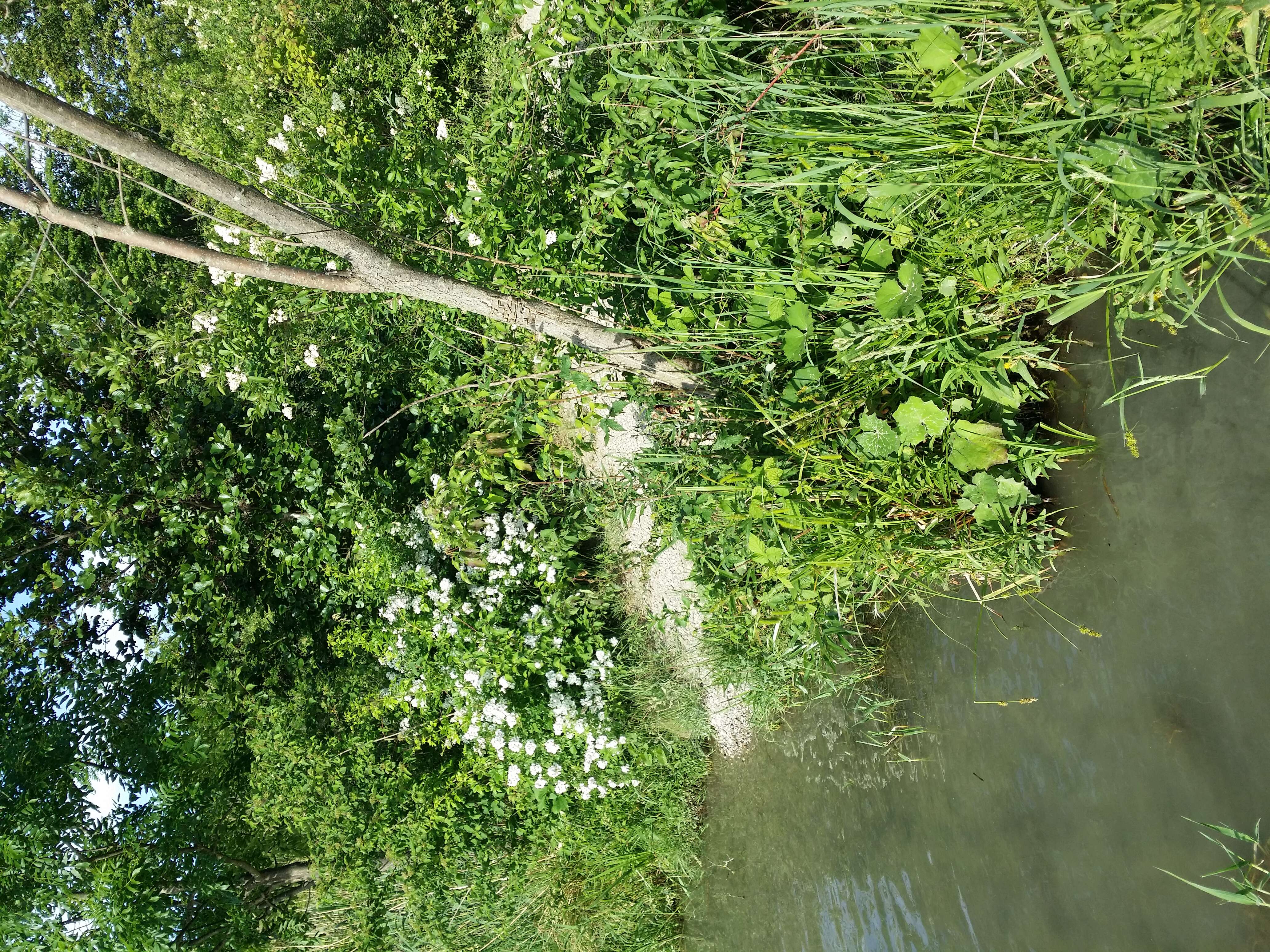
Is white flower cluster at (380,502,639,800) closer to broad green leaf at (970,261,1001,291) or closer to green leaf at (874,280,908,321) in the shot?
green leaf at (874,280,908,321)

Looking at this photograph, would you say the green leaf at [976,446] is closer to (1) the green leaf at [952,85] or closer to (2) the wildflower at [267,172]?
(1) the green leaf at [952,85]

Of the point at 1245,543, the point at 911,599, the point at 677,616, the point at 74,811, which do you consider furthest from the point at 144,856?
the point at 1245,543

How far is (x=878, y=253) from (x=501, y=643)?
2.58 meters

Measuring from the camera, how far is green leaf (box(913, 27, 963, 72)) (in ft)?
6.11

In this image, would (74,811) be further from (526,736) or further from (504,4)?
(504,4)

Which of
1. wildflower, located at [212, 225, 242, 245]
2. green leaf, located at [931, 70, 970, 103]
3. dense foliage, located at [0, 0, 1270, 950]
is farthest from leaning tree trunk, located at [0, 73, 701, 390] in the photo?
wildflower, located at [212, 225, 242, 245]

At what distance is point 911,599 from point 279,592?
3521 millimetres

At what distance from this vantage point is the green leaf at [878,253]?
86.2 inches

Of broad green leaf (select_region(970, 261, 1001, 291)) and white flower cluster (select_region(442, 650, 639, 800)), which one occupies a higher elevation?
broad green leaf (select_region(970, 261, 1001, 291))

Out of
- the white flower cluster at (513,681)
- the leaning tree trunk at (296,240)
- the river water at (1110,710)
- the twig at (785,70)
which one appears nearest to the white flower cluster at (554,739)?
the white flower cluster at (513,681)

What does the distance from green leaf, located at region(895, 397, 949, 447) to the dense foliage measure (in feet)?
0.04

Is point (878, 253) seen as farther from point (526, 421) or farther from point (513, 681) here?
point (513, 681)

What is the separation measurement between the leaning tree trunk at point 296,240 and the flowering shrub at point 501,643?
1.39 meters

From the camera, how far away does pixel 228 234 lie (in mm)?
4512
